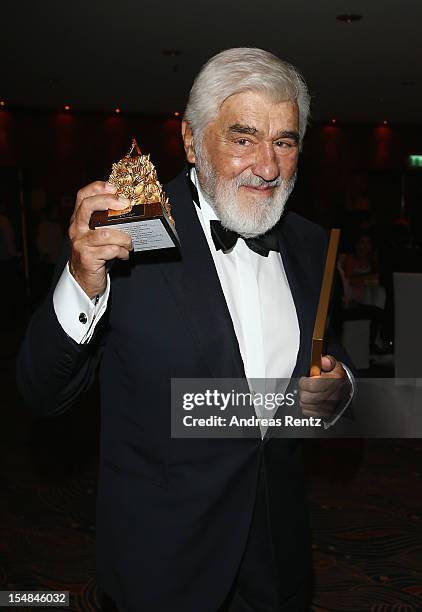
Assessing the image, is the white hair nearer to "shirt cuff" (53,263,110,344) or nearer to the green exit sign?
"shirt cuff" (53,263,110,344)

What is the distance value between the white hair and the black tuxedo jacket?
32cm

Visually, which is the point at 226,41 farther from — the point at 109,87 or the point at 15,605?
the point at 15,605

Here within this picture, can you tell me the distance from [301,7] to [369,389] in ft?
11.9

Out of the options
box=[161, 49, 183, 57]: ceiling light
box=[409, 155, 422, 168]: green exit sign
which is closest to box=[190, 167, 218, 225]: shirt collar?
box=[161, 49, 183, 57]: ceiling light

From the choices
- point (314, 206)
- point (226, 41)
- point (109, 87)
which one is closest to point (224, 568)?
point (226, 41)

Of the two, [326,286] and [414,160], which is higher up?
[414,160]

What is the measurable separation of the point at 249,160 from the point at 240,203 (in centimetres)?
11

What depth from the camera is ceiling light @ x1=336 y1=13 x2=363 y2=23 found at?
6.49 metres

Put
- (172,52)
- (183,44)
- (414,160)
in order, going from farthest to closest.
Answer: (414,160), (172,52), (183,44)

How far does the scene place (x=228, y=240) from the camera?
1716 mm

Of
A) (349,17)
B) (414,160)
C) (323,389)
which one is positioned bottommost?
(323,389)

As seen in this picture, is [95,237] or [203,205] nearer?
[95,237]

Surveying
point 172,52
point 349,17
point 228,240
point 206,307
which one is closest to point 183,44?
point 172,52

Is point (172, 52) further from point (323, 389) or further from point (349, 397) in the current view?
point (323, 389)
